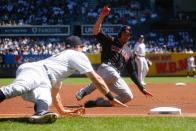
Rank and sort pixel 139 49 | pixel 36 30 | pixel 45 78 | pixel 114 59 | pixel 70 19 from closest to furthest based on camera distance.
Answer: pixel 45 78
pixel 114 59
pixel 139 49
pixel 36 30
pixel 70 19

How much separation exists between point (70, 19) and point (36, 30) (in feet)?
10.1

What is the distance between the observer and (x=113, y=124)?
358 inches

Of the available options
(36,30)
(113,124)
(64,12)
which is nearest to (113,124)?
(113,124)

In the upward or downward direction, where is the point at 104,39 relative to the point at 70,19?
upward

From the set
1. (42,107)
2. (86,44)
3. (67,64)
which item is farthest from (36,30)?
(42,107)

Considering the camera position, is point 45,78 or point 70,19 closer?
point 45,78

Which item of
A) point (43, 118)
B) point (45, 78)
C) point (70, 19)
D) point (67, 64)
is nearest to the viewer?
point (43, 118)

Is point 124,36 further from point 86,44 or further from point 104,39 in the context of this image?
point 86,44

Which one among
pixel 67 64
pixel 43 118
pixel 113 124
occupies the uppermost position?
pixel 67 64

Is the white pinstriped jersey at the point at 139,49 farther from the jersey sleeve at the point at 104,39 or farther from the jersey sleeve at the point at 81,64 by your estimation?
the jersey sleeve at the point at 81,64

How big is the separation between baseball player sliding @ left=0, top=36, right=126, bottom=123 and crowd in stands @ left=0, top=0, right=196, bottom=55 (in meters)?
30.2

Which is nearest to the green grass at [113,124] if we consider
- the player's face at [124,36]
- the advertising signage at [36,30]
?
the player's face at [124,36]

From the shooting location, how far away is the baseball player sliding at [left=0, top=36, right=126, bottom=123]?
902 centimetres

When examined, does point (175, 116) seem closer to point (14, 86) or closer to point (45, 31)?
point (14, 86)
